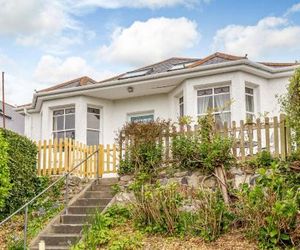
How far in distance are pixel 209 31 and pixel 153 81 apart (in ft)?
8.82

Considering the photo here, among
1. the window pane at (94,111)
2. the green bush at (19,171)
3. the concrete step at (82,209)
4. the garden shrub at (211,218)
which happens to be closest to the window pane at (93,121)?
the window pane at (94,111)

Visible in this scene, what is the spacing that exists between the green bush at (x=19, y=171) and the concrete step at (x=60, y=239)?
2001mm

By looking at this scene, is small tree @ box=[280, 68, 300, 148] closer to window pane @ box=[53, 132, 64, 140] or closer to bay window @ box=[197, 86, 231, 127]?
bay window @ box=[197, 86, 231, 127]

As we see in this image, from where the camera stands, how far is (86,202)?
10453 millimetres

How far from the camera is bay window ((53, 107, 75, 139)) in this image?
16.3 metres

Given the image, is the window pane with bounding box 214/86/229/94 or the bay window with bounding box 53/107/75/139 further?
the bay window with bounding box 53/107/75/139

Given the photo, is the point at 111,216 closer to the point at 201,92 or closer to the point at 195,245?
the point at 195,245

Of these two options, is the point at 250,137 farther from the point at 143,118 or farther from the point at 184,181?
the point at 143,118

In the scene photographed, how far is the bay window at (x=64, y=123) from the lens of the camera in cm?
1633

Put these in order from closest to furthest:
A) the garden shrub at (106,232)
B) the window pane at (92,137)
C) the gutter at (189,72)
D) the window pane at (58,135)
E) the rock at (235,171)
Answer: the garden shrub at (106,232) → the rock at (235,171) → the gutter at (189,72) → the window pane at (92,137) → the window pane at (58,135)

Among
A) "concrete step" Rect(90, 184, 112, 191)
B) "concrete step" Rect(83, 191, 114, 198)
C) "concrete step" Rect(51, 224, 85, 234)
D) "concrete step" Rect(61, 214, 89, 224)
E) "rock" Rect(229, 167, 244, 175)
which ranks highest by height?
"rock" Rect(229, 167, 244, 175)

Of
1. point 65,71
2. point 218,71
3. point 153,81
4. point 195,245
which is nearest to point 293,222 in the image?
point 195,245

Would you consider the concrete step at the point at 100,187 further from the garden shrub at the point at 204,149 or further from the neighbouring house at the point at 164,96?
the neighbouring house at the point at 164,96

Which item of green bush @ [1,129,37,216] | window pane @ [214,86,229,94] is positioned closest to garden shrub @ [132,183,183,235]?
green bush @ [1,129,37,216]
